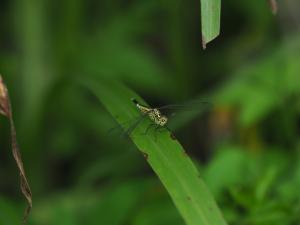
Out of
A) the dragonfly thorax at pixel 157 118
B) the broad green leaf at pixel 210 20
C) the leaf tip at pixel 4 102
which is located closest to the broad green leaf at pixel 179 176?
the dragonfly thorax at pixel 157 118

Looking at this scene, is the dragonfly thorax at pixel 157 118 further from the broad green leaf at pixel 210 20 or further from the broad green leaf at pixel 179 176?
the broad green leaf at pixel 210 20

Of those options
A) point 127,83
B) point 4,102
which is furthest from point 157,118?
point 127,83

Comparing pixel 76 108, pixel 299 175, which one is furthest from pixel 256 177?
pixel 76 108

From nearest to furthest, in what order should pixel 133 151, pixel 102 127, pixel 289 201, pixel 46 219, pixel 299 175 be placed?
pixel 289 201, pixel 299 175, pixel 46 219, pixel 133 151, pixel 102 127

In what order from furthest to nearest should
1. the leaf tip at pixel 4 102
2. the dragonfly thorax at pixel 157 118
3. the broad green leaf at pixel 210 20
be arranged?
1. the dragonfly thorax at pixel 157 118
2. the broad green leaf at pixel 210 20
3. the leaf tip at pixel 4 102

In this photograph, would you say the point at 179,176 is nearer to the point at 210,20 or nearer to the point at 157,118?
the point at 157,118

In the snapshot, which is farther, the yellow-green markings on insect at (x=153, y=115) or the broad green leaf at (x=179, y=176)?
the yellow-green markings on insect at (x=153, y=115)

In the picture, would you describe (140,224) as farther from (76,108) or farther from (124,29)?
(124,29)
